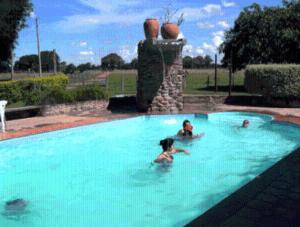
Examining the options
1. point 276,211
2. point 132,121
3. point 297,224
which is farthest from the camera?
point 132,121

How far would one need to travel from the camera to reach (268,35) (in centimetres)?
2353

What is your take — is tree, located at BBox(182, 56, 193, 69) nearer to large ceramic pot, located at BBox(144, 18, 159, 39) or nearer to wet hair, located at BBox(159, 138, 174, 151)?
large ceramic pot, located at BBox(144, 18, 159, 39)

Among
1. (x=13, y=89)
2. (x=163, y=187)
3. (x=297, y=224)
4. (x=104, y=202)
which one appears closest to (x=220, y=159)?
(x=163, y=187)

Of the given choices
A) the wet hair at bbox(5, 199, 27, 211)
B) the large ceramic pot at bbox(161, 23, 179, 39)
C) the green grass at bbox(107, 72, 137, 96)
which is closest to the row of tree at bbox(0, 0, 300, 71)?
the green grass at bbox(107, 72, 137, 96)

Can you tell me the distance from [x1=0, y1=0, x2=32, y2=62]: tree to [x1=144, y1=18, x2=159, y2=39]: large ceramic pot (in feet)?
45.1

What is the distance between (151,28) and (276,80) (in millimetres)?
6546

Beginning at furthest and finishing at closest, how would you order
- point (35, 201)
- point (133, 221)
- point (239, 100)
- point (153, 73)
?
point (239, 100)
point (153, 73)
point (35, 201)
point (133, 221)

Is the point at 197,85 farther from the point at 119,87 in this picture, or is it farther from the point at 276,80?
the point at 276,80

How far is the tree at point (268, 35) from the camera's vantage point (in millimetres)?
22766

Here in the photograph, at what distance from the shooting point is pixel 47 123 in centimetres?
1198

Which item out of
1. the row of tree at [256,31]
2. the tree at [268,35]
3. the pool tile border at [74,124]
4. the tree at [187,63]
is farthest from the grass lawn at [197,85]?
the pool tile border at [74,124]

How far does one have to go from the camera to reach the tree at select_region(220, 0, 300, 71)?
2277cm

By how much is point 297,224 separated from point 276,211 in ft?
1.16

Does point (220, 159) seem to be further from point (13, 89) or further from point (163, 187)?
point (13, 89)
